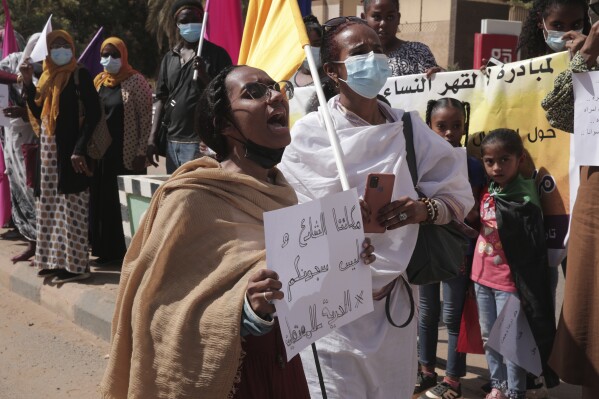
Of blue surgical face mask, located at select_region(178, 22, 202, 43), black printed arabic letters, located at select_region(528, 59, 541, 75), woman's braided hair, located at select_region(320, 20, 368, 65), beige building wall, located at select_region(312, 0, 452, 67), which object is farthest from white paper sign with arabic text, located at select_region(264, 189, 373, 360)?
beige building wall, located at select_region(312, 0, 452, 67)

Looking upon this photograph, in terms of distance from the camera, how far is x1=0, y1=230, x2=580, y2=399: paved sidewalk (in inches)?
191

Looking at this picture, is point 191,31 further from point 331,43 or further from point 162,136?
point 331,43

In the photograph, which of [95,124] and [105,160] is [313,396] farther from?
[105,160]

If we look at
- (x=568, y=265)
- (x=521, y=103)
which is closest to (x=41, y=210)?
(x=521, y=103)

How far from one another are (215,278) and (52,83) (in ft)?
16.1

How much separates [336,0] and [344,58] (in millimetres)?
25413

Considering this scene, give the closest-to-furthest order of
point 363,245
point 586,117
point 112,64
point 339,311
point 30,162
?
point 339,311 < point 363,245 < point 586,117 < point 112,64 < point 30,162

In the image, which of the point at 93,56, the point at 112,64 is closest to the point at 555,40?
the point at 112,64

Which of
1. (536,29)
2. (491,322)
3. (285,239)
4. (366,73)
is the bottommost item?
(491,322)

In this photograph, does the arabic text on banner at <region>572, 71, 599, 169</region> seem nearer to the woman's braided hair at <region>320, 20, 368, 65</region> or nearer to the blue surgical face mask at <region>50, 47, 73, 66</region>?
the woman's braided hair at <region>320, 20, 368, 65</region>

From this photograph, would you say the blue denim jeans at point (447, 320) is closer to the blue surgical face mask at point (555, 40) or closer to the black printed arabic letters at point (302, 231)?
the blue surgical face mask at point (555, 40)

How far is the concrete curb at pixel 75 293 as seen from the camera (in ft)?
19.5

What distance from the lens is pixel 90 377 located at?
16.6ft

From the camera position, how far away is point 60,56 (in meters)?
6.55
